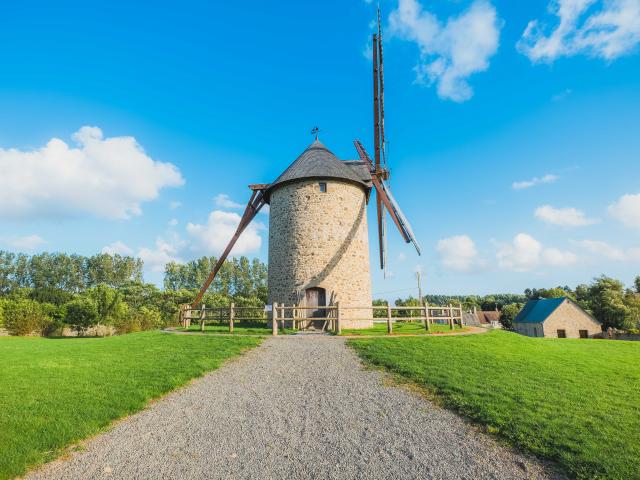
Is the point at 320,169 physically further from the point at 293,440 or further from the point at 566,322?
the point at 566,322

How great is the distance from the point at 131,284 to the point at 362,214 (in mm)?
39375

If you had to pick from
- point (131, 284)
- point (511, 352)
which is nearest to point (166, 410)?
point (511, 352)

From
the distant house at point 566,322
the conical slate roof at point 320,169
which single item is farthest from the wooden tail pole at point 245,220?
the distant house at point 566,322

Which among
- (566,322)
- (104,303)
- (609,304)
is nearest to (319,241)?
(104,303)

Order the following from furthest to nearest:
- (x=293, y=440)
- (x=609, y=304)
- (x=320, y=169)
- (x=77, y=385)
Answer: (x=609, y=304), (x=320, y=169), (x=77, y=385), (x=293, y=440)

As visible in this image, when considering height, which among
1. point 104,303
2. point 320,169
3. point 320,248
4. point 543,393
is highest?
point 320,169

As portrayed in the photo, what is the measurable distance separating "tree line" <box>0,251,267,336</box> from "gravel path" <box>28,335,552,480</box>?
57.9 ft

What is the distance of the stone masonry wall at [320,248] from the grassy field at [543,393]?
23.0 ft

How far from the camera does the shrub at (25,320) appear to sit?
821 inches

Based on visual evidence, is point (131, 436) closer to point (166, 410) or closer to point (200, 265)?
point (166, 410)

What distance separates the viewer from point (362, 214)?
1994 cm

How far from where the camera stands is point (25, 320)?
21.1 m

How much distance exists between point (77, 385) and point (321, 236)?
1304 centimetres

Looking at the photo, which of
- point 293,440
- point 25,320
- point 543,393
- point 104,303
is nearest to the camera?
point 293,440
